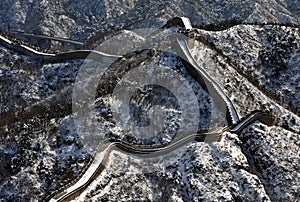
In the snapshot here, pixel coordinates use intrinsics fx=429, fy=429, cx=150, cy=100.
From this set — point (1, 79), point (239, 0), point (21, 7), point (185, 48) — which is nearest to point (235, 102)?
point (185, 48)

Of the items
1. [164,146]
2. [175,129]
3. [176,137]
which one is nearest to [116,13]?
[175,129]

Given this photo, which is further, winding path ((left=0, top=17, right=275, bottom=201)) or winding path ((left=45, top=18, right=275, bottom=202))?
winding path ((left=0, top=17, right=275, bottom=201))

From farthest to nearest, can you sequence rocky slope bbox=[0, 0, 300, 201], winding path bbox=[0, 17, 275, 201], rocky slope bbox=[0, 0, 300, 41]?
1. rocky slope bbox=[0, 0, 300, 41]
2. rocky slope bbox=[0, 0, 300, 201]
3. winding path bbox=[0, 17, 275, 201]

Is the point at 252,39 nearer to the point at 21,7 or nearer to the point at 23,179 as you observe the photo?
the point at 23,179

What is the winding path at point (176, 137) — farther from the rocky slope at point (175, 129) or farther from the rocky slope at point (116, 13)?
the rocky slope at point (116, 13)

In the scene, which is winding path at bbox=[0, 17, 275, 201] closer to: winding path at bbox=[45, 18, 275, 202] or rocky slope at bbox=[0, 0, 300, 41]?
winding path at bbox=[45, 18, 275, 202]

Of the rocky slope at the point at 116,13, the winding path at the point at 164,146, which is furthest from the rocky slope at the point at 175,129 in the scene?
the rocky slope at the point at 116,13

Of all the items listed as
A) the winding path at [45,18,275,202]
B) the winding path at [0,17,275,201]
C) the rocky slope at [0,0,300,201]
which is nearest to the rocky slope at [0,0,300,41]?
the rocky slope at [0,0,300,201]

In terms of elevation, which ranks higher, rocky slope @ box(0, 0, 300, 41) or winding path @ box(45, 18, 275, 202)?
rocky slope @ box(0, 0, 300, 41)
